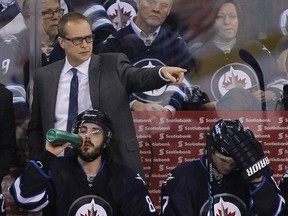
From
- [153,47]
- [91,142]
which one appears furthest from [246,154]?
[153,47]

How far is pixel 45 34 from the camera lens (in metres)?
6.07

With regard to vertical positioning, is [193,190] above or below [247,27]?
below

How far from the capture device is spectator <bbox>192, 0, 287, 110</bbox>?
6047 mm

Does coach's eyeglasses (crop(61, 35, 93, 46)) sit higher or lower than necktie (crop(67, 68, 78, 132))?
higher

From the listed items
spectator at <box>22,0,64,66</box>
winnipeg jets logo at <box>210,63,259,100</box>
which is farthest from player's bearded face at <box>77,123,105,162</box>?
winnipeg jets logo at <box>210,63,259,100</box>

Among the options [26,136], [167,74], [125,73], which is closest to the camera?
[167,74]

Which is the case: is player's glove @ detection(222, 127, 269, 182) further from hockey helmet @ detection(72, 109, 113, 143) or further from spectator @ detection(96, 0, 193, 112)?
spectator @ detection(96, 0, 193, 112)

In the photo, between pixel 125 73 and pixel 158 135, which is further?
pixel 158 135

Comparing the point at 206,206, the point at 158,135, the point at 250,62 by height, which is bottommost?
the point at 206,206

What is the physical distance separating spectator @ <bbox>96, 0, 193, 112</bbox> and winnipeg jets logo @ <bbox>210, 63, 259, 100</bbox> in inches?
7.0

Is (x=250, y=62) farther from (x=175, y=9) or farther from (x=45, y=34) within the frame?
(x=45, y=34)

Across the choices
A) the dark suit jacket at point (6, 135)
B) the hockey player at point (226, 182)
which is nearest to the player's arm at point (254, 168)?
the hockey player at point (226, 182)

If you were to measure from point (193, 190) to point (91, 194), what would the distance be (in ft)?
1.79

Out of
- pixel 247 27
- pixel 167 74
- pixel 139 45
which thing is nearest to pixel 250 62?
pixel 247 27
